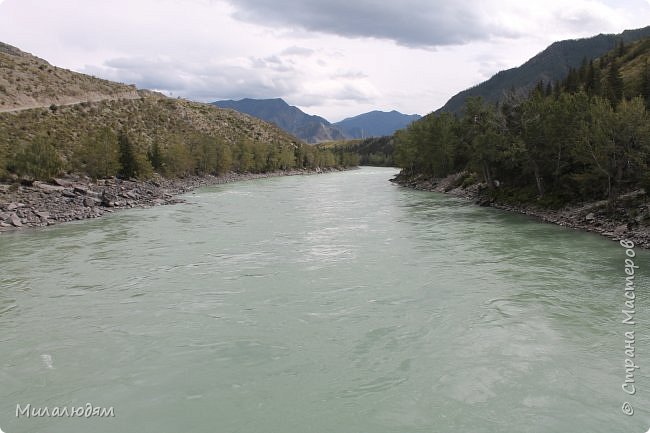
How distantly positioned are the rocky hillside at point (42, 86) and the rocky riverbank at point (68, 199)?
3550 cm

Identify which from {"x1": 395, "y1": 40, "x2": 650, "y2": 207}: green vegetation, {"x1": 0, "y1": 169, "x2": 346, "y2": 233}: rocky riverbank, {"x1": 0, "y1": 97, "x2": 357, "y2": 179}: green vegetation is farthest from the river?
{"x1": 0, "y1": 97, "x2": 357, "y2": 179}: green vegetation

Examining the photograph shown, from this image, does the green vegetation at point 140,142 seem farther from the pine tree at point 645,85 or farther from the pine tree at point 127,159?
the pine tree at point 645,85

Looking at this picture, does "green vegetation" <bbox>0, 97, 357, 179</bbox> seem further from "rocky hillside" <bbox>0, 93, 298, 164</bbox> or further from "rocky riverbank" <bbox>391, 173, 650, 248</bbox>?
"rocky riverbank" <bbox>391, 173, 650, 248</bbox>

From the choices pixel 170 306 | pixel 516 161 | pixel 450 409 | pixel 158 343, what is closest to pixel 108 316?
pixel 170 306

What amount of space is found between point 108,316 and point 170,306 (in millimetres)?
2219

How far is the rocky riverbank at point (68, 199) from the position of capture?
38281mm

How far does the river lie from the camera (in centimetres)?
1066

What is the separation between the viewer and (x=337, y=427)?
33.2 feet

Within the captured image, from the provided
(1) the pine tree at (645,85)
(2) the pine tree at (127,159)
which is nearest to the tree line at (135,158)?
(2) the pine tree at (127,159)

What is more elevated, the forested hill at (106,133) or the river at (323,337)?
the forested hill at (106,133)

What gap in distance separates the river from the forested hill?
3636cm

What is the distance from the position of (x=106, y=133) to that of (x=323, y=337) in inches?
2454

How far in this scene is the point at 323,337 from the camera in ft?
48.4

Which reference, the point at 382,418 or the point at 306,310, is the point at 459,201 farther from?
the point at 382,418
